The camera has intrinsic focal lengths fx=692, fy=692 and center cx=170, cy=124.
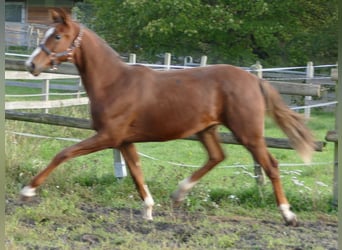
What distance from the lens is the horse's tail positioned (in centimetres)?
626

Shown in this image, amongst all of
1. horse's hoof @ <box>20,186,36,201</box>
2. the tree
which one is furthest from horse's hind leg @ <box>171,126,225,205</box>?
the tree

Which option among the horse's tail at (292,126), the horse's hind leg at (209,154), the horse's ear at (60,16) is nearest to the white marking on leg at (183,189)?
the horse's hind leg at (209,154)

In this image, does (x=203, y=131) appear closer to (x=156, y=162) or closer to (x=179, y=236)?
(x=179, y=236)

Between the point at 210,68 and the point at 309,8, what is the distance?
15950mm

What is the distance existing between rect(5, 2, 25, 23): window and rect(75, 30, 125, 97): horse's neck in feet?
95.4

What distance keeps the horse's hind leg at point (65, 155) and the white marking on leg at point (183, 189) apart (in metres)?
0.91

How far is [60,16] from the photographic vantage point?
5836 millimetres

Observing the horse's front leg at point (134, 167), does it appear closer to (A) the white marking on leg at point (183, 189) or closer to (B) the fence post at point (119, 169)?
(A) the white marking on leg at point (183, 189)

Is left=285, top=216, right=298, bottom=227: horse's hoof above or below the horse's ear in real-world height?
below

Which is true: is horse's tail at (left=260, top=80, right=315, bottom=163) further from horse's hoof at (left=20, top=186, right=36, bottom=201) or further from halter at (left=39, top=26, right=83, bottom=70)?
horse's hoof at (left=20, top=186, right=36, bottom=201)

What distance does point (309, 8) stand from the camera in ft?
69.9

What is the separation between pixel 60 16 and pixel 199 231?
2.13 meters

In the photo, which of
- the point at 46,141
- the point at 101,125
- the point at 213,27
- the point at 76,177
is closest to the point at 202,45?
the point at 213,27

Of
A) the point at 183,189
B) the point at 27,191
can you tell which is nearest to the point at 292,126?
the point at 183,189
